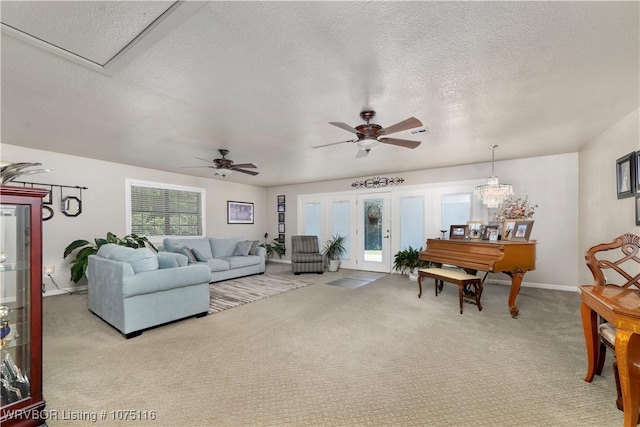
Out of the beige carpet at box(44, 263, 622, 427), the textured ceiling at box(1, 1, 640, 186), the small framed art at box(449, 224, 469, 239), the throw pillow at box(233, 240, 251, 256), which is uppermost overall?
the textured ceiling at box(1, 1, 640, 186)

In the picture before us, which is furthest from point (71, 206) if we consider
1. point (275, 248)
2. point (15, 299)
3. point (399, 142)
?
point (399, 142)

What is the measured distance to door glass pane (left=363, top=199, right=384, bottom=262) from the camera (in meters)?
6.72

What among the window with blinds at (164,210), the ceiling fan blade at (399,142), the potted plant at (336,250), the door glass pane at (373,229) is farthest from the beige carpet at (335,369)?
the potted plant at (336,250)

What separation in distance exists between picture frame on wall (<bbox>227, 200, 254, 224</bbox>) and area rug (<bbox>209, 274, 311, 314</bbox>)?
2.16 meters

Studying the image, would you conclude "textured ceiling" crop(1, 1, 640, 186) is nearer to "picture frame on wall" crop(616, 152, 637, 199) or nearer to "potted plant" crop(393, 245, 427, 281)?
"picture frame on wall" crop(616, 152, 637, 199)

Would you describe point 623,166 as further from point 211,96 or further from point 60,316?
point 60,316

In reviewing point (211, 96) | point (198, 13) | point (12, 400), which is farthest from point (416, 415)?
point (211, 96)

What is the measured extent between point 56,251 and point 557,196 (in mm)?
8601

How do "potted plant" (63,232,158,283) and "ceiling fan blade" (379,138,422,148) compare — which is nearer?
"ceiling fan blade" (379,138,422,148)

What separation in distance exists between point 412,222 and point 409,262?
36.9 inches

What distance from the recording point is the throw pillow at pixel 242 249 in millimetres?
6551

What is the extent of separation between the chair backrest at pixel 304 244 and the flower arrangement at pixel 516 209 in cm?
397

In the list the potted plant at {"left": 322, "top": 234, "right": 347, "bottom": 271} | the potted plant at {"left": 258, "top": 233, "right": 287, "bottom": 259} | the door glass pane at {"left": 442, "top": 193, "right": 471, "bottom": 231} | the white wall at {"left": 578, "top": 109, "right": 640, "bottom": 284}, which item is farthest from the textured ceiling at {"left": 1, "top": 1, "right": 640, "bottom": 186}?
the potted plant at {"left": 258, "top": 233, "right": 287, "bottom": 259}

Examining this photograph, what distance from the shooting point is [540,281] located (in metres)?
5.00
